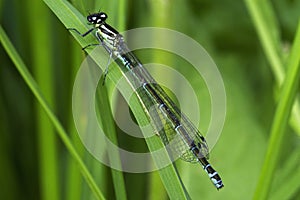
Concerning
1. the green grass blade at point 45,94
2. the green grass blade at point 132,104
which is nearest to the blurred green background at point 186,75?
the green grass blade at point 45,94

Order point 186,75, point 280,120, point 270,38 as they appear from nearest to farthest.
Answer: point 280,120 < point 270,38 < point 186,75

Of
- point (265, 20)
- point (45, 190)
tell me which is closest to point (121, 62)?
point (45, 190)

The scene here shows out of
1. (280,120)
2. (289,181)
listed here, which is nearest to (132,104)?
(280,120)

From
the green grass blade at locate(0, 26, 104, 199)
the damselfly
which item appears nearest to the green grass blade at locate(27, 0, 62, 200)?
the damselfly

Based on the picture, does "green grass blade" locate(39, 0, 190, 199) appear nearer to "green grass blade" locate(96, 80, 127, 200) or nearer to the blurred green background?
"green grass blade" locate(96, 80, 127, 200)

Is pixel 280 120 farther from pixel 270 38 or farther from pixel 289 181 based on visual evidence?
pixel 270 38
